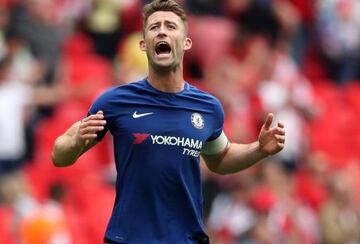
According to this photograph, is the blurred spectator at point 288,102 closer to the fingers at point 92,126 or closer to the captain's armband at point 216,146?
the captain's armband at point 216,146

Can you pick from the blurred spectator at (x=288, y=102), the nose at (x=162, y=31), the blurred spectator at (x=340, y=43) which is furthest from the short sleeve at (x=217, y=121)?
the blurred spectator at (x=340, y=43)

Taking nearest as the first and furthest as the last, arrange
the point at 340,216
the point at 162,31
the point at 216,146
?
the point at 162,31
the point at 216,146
the point at 340,216

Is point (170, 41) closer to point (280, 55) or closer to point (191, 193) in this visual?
point (191, 193)

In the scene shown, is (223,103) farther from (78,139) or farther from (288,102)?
(78,139)

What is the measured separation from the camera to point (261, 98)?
45.8 ft

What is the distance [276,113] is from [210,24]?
56.0 inches

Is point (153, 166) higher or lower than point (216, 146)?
lower

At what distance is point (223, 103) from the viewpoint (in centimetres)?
1352

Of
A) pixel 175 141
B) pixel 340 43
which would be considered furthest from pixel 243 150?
pixel 340 43

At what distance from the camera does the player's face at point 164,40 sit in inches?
276

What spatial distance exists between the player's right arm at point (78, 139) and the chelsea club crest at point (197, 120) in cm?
52

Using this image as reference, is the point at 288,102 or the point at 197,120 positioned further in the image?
the point at 288,102

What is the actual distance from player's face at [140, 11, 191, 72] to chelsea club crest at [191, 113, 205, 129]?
0.98 ft

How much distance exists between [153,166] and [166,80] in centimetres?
51
